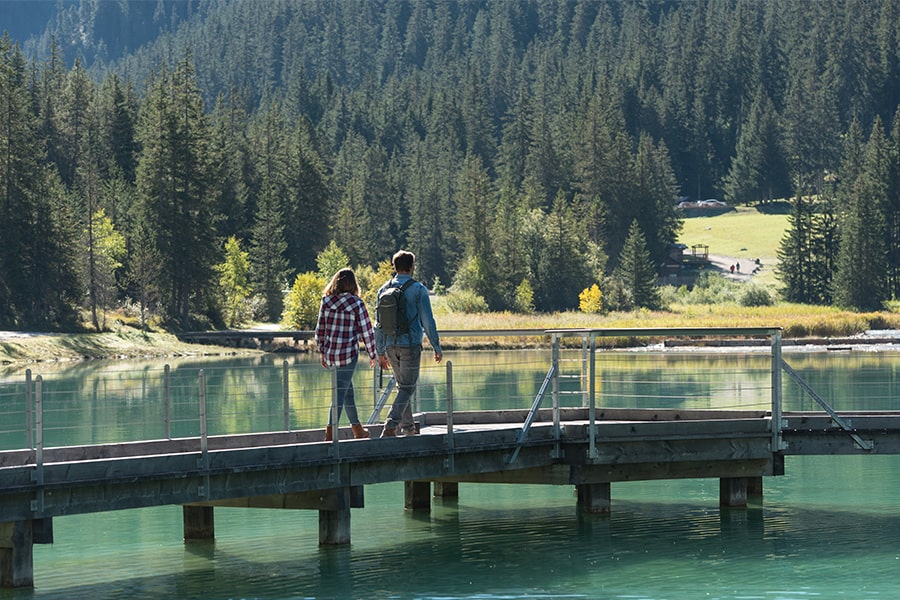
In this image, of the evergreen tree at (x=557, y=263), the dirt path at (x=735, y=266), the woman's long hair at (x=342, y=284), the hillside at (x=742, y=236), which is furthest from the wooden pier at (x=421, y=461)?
the dirt path at (x=735, y=266)

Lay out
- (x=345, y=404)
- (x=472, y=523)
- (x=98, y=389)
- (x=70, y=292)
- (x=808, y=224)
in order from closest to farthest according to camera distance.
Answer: (x=345, y=404) < (x=472, y=523) < (x=98, y=389) < (x=70, y=292) < (x=808, y=224)

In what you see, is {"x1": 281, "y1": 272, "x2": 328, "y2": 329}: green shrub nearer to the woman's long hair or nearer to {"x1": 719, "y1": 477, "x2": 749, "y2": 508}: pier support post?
{"x1": 719, "y1": 477, "x2": 749, "y2": 508}: pier support post

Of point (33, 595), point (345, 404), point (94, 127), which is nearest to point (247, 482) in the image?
point (345, 404)

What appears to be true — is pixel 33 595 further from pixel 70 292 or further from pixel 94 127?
pixel 94 127

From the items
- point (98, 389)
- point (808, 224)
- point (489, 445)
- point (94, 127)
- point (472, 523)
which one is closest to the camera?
point (489, 445)

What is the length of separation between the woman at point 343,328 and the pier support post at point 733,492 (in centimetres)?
649

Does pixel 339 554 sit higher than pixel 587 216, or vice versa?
pixel 587 216

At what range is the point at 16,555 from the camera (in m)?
14.9

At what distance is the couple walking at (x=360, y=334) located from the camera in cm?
1634

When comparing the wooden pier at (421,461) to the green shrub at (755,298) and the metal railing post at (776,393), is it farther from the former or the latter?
the green shrub at (755,298)

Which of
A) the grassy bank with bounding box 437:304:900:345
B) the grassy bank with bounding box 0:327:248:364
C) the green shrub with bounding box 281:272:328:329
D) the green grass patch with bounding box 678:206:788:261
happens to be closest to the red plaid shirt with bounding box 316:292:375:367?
the grassy bank with bounding box 0:327:248:364

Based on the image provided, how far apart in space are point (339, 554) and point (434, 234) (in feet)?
368

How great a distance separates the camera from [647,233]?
5221 inches

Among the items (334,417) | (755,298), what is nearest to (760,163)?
(755,298)
